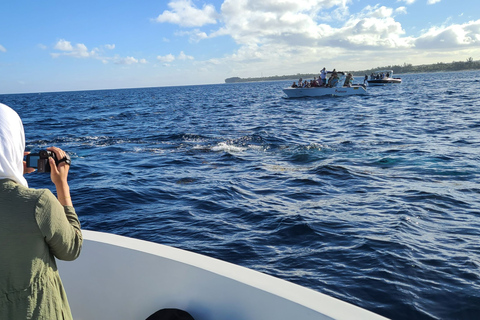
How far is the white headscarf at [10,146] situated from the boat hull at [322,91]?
111 feet

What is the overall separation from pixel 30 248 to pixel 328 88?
34411 mm

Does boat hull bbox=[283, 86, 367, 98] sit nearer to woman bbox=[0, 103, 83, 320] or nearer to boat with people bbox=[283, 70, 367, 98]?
boat with people bbox=[283, 70, 367, 98]

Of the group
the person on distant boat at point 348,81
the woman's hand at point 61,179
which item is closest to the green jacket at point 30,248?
the woman's hand at point 61,179

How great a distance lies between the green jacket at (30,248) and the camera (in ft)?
4.77

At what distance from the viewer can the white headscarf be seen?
141 centimetres

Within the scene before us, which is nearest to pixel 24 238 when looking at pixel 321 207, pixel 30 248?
pixel 30 248

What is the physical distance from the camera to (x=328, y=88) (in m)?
34.1

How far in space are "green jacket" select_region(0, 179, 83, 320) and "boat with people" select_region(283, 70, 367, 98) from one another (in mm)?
33282

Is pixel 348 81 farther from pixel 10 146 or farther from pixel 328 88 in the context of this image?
pixel 10 146

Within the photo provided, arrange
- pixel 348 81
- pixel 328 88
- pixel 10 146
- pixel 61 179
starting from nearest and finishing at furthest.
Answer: pixel 10 146 → pixel 61 179 → pixel 328 88 → pixel 348 81

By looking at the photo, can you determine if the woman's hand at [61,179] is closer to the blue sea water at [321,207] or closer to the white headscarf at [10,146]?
the white headscarf at [10,146]

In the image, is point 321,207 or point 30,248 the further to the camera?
point 321,207

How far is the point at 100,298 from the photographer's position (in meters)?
2.88

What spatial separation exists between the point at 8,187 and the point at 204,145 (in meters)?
12.8
